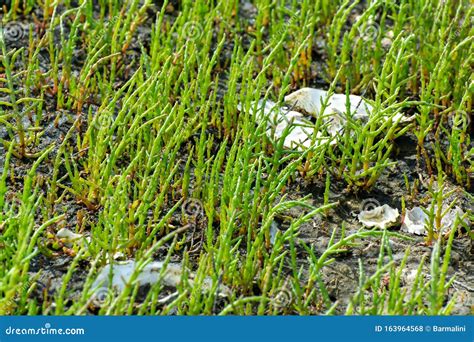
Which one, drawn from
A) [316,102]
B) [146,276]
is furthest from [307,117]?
[146,276]

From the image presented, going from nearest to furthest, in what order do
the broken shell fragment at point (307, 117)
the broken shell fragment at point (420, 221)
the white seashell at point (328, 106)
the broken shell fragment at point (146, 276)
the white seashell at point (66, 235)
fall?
1. the broken shell fragment at point (146, 276)
2. the white seashell at point (66, 235)
3. the broken shell fragment at point (420, 221)
4. the broken shell fragment at point (307, 117)
5. the white seashell at point (328, 106)

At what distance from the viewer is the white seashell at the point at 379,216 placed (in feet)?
8.30

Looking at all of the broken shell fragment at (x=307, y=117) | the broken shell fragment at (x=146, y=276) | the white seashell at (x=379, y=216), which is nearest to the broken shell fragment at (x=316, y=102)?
the broken shell fragment at (x=307, y=117)

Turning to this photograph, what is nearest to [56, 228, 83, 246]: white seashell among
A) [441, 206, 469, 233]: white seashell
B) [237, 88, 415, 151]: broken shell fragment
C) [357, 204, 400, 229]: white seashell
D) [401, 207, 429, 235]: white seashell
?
[237, 88, 415, 151]: broken shell fragment

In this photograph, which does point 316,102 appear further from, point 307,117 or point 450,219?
point 450,219

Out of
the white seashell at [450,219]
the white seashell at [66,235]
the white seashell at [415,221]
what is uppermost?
the white seashell at [450,219]

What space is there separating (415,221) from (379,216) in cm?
11

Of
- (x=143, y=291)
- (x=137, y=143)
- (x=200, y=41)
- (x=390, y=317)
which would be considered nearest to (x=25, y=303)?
(x=143, y=291)

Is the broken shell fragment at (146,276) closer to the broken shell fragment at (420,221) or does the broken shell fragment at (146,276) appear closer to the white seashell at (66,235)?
the white seashell at (66,235)

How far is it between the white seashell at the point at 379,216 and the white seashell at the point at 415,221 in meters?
0.03

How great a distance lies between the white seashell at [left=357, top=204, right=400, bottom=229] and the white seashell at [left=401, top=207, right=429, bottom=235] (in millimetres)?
33

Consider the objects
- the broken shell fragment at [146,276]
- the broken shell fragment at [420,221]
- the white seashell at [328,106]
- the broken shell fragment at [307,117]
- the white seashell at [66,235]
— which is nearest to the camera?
the broken shell fragment at [146,276]

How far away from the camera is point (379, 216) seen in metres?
2.55

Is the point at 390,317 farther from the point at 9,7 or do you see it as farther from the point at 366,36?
the point at 9,7
